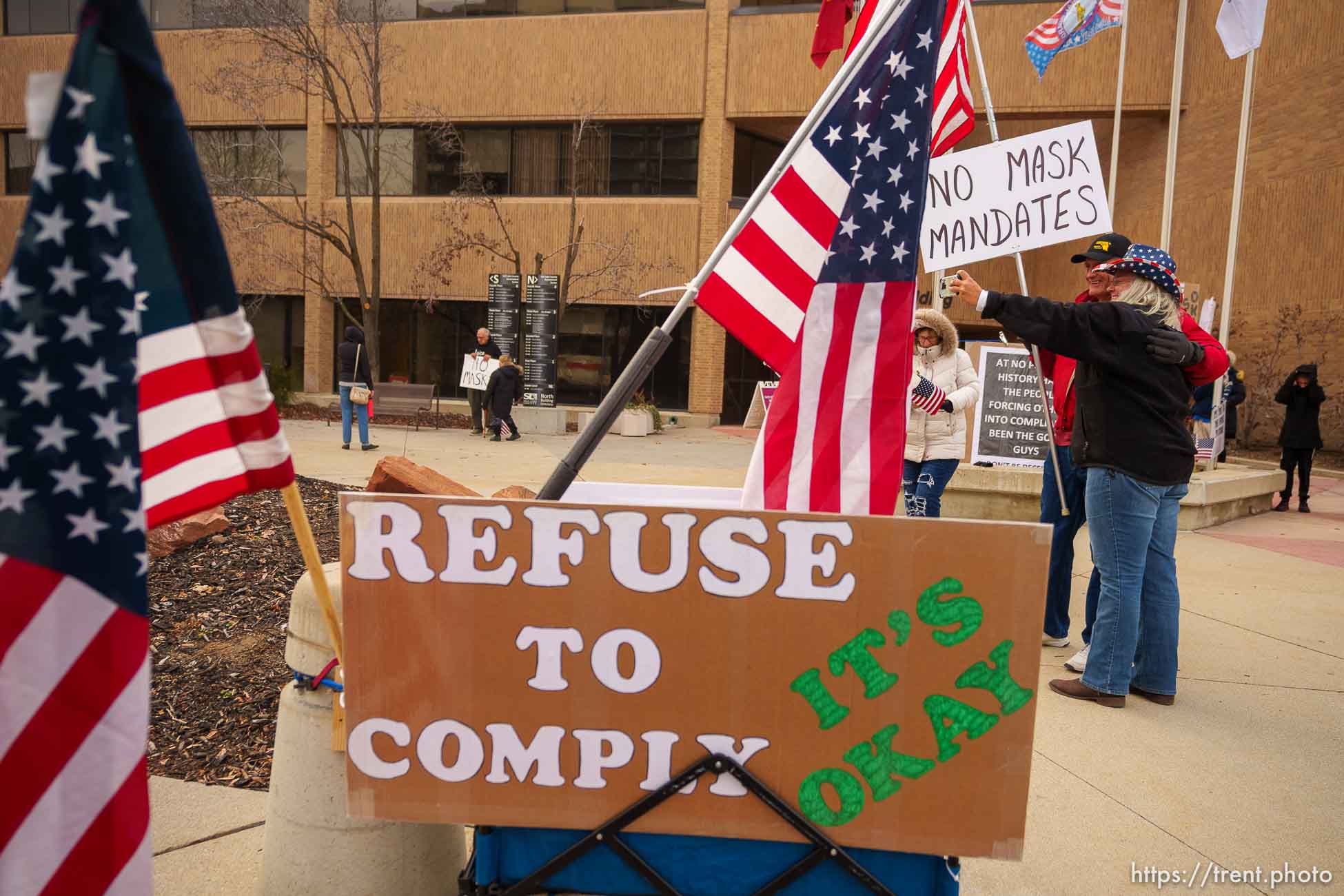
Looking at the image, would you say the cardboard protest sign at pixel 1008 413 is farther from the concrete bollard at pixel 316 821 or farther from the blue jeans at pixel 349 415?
the concrete bollard at pixel 316 821

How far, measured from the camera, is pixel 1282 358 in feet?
66.5

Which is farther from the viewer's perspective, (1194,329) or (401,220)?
(401,220)

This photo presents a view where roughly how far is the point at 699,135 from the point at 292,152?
1107cm

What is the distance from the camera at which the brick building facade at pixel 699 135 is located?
20.1 m

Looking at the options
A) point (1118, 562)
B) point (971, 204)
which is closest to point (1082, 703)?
point (1118, 562)

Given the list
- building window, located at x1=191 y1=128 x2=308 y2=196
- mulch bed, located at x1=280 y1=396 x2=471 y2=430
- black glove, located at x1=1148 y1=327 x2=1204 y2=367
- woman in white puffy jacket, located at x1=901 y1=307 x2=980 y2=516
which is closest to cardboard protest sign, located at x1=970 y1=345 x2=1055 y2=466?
woman in white puffy jacket, located at x1=901 y1=307 x2=980 y2=516

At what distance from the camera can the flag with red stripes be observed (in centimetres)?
424

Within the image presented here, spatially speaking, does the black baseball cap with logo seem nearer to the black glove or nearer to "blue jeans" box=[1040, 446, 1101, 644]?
the black glove

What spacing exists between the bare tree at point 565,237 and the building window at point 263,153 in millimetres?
4068

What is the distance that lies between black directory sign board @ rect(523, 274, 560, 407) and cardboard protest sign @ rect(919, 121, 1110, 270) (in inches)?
587

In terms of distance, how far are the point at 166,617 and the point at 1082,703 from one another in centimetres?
464

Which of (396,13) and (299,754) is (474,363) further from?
(299,754)

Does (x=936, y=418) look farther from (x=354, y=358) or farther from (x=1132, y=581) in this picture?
(x=354, y=358)

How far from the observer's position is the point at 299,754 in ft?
8.34
